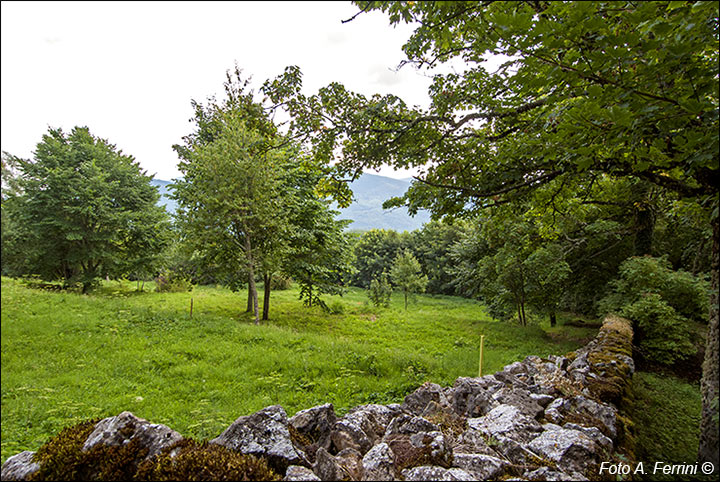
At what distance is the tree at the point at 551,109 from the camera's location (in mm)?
2117

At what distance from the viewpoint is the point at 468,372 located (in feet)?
23.5

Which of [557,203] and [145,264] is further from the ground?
[557,203]

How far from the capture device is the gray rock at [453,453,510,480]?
7.58 feet

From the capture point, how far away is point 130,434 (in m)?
2.39

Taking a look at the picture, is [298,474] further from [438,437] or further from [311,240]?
[311,240]

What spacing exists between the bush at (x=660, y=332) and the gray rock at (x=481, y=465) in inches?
295

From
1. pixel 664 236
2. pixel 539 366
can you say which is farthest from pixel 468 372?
pixel 664 236

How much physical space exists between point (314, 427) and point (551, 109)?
170 inches

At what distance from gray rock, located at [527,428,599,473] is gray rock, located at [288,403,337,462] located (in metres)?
1.83

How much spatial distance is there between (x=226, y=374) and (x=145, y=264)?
47.1 ft

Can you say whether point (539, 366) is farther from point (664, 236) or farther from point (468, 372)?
point (664, 236)

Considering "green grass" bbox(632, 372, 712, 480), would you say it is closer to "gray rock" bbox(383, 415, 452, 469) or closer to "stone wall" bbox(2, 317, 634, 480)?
"stone wall" bbox(2, 317, 634, 480)

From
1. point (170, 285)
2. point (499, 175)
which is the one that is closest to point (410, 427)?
point (499, 175)

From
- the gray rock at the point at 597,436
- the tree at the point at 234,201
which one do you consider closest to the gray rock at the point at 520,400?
the gray rock at the point at 597,436
